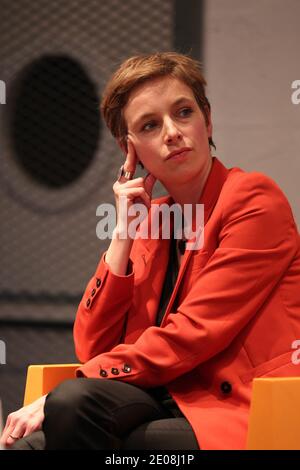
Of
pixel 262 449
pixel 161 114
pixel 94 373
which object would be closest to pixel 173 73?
pixel 161 114

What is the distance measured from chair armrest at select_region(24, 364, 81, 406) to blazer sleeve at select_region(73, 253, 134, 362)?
0.23 ft

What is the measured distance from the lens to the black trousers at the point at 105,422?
1.79 meters

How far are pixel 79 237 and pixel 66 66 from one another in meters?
0.81

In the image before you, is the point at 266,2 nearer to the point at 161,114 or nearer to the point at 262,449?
the point at 161,114

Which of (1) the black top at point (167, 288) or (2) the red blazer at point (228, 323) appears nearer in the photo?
(2) the red blazer at point (228, 323)

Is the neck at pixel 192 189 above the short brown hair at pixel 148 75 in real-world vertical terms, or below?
below

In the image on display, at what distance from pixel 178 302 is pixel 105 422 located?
0.48 metres

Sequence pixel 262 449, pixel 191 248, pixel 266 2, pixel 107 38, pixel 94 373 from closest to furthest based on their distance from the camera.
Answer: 1. pixel 262 449
2. pixel 94 373
3. pixel 191 248
4. pixel 266 2
5. pixel 107 38

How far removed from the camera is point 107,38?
3.85 meters

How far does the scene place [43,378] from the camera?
2.31m

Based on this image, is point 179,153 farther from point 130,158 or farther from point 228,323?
point 228,323

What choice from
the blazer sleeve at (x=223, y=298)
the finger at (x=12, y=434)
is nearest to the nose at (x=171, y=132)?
the blazer sleeve at (x=223, y=298)

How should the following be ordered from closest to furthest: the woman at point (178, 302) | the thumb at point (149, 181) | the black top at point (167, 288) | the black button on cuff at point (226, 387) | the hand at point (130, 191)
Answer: the woman at point (178, 302) → the black button on cuff at point (226, 387) → the black top at point (167, 288) → the hand at point (130, 191) → the thumb at point (149, 181)

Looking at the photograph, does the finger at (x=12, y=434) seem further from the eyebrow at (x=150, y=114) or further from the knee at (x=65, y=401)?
the eyebrow at (x=150, y=114)
